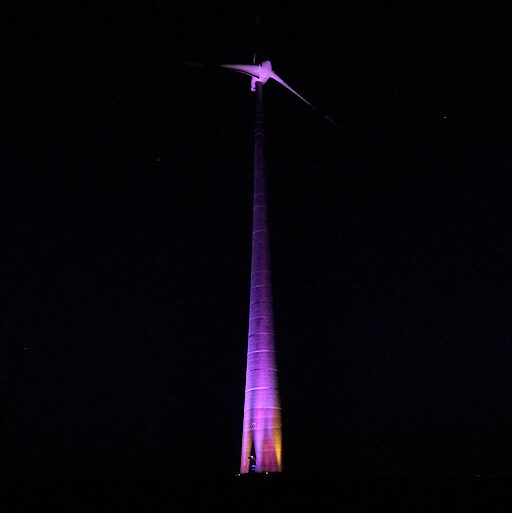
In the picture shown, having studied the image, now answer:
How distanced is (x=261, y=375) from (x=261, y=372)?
16cm

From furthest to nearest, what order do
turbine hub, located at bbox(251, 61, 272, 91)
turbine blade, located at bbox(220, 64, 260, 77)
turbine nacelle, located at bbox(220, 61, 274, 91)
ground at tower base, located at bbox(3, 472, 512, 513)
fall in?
turbine hub, located at bbox(251, 61, 272, 91) < turbine nacelle, located at bbox(220, 61, 274, 91) < turbine blade, located at bbox(220, 64, 260, 77) < ground at tower base, located at bbox(3, 472, 512, 513)

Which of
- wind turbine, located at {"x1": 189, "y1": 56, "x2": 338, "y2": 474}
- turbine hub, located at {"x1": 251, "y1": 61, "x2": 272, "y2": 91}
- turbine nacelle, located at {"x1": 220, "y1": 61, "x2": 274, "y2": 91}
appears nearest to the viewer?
wind turbine, located at {"x1": 189, "y1": 56, "x2": 338, "y2": 474}

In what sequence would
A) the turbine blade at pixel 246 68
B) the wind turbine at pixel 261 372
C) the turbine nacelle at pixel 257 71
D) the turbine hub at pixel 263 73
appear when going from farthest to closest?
1. the turbine hub at pixel 263 73
2. the turbine nacelle at pixel 257 71
3. the turbine blade at pixel 246 68
4. the wind turbine at pixel 261 372

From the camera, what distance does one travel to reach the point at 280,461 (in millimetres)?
24516

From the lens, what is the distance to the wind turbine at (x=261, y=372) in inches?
972

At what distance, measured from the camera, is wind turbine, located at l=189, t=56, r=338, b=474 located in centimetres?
2469

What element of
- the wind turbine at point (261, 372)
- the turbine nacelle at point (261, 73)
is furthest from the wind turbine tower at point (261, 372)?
the turbine nacelle at point (261, 73)

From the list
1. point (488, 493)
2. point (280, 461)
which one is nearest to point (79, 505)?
point (488, 493)

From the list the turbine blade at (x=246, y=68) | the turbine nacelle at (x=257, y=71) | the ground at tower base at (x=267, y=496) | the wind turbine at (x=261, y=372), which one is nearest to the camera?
the ground at tower base at (x=267, y=496)

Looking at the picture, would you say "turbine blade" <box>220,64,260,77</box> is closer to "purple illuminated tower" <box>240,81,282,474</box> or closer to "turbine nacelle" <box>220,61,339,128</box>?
"turbine nacelle" <box>220,61,339,128</box>

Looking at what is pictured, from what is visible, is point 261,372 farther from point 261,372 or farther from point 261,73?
point 261,73

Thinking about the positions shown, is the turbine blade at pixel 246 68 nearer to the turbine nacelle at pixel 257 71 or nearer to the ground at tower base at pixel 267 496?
the turbine nacelle at pixel 257 71

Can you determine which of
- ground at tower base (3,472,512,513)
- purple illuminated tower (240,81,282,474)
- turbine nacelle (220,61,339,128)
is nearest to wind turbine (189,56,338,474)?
purple illuminated tower (240,81,282,474)

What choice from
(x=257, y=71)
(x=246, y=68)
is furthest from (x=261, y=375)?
(x=257, y=71)
